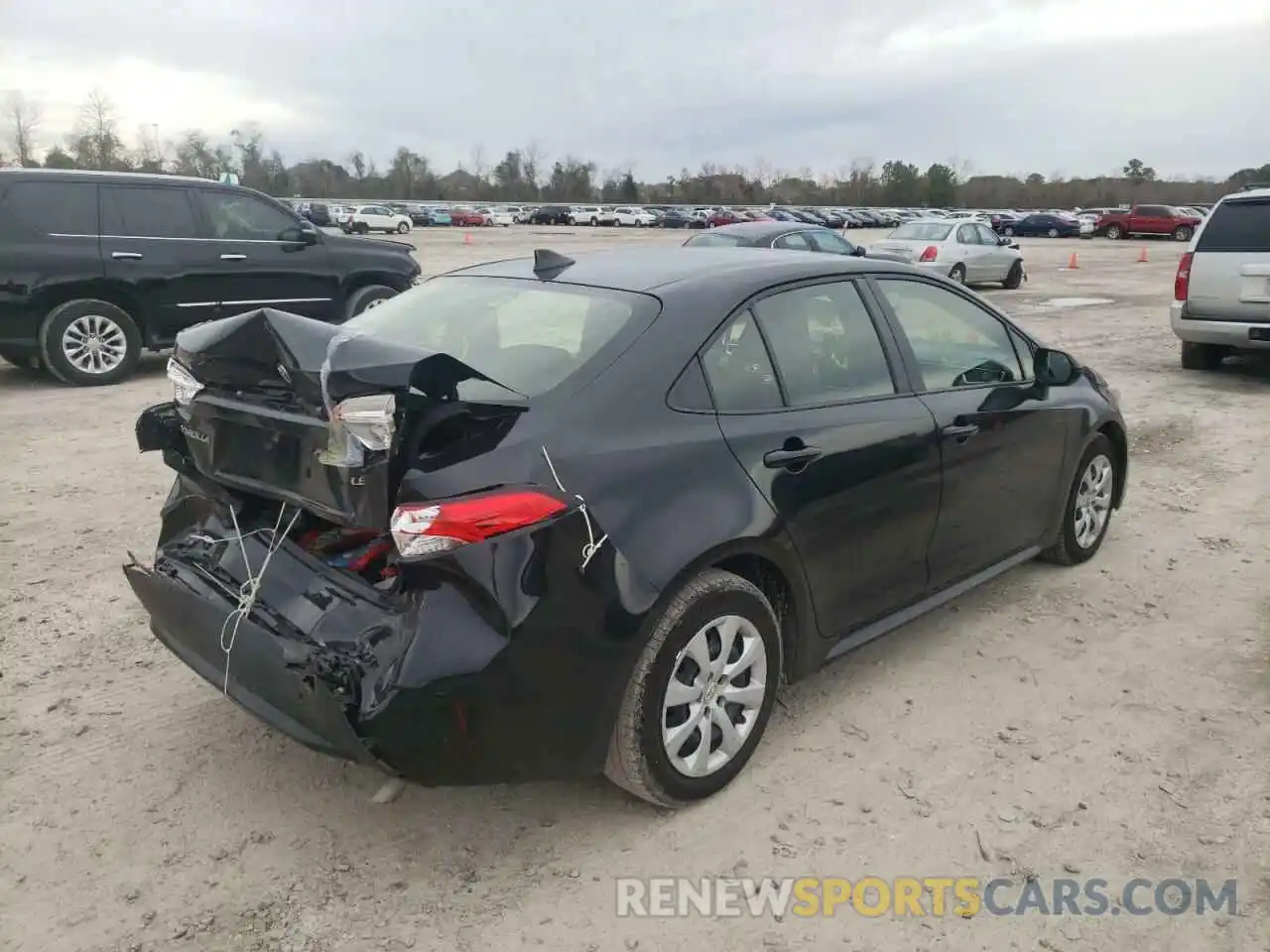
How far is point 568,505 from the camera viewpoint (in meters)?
2.59

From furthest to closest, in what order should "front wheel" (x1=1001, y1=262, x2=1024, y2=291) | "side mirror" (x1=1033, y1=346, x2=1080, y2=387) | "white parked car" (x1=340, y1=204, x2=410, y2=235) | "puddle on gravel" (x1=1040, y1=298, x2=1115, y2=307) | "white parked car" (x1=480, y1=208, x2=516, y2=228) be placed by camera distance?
"white parked car" (x1=480, y1=208, x2=516, y2=228) → "white parked car" (x1=340, y1=204, x2=410, y2=235) → "front wheel" (x1=1001, y1=262, x2=1024, y2=291) → "puddle on gravel" (x1=1040, y1=298, x2=1115, y2=307) → "side mirror" (x1=1033, y1=346, x2=1080, y2=387)

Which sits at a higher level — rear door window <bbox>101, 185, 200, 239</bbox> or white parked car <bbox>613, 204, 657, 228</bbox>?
white parked car <bbox>613, 204, 657, 228</bbox>

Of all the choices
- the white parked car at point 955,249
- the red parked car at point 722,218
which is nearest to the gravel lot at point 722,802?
the white parked car at point 955,249

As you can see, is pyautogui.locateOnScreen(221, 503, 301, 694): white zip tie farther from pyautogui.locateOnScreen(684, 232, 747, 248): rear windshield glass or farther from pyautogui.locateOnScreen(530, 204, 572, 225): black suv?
pyautogui.locateOnScreen(530, 204, 572, 225): black suv

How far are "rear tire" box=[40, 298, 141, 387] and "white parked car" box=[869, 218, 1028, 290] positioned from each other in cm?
1329

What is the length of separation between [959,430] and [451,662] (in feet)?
7.60

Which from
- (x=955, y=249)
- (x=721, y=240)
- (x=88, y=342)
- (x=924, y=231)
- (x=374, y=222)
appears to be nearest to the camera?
(x=88, y=342)

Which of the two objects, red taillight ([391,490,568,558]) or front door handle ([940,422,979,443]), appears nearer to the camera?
red taillight ([391,490,568,558])

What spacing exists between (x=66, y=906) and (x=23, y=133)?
10079cm

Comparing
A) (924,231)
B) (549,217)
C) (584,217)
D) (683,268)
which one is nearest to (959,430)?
(683,268)

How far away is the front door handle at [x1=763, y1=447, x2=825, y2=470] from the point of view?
3107 millimetres

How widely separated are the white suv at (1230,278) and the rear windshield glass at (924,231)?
9.13 metres

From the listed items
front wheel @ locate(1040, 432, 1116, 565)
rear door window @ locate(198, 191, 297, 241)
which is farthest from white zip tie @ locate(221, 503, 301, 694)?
rear door window @ locate(198, 191, 297, 241)

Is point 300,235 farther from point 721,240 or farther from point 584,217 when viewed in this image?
point 584,217
